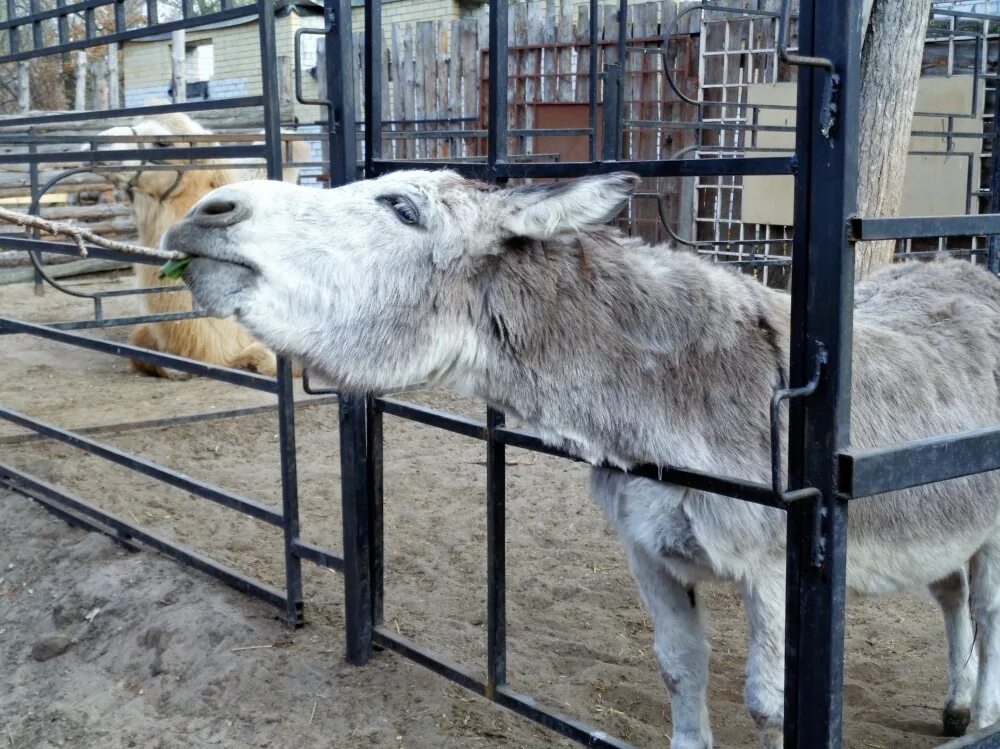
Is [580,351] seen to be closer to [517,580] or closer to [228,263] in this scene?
[228,263]

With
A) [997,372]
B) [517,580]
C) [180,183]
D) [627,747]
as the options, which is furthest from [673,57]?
[627,747]

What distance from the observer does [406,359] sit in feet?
8.57

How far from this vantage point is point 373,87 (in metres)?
3.49

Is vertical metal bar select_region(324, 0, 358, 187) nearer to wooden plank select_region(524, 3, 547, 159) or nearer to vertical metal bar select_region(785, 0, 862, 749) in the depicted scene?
vertical metal bar select_region(785, 0, 862, 749)

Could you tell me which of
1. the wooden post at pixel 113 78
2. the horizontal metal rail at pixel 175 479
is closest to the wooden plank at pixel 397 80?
the wooden post at pixel 113 78

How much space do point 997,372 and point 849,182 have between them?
1529mm

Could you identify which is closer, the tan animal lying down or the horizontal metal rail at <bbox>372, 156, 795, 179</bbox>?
the horizontal metal rail at <bbox>372, 156, 795, 179</bbox>

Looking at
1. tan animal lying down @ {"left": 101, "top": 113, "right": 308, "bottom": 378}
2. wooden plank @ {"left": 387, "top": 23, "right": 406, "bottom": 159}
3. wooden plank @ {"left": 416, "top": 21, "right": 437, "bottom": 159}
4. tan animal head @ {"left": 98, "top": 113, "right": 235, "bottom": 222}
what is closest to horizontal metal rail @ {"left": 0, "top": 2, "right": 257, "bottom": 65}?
tan animal head @ {"left": 98, "top": 113, "right": 235, "bottom": 222}

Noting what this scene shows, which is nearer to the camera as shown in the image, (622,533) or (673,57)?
(622,533)

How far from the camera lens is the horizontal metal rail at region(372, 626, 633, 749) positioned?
289 centimetres

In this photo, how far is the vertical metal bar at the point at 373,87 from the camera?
11.4ft

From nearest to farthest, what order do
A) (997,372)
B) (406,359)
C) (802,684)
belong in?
(802,684) → (406,359) → (997,372)

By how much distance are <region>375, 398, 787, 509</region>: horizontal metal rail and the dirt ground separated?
93 cm

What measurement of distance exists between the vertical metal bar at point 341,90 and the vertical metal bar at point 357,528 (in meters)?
0.79
